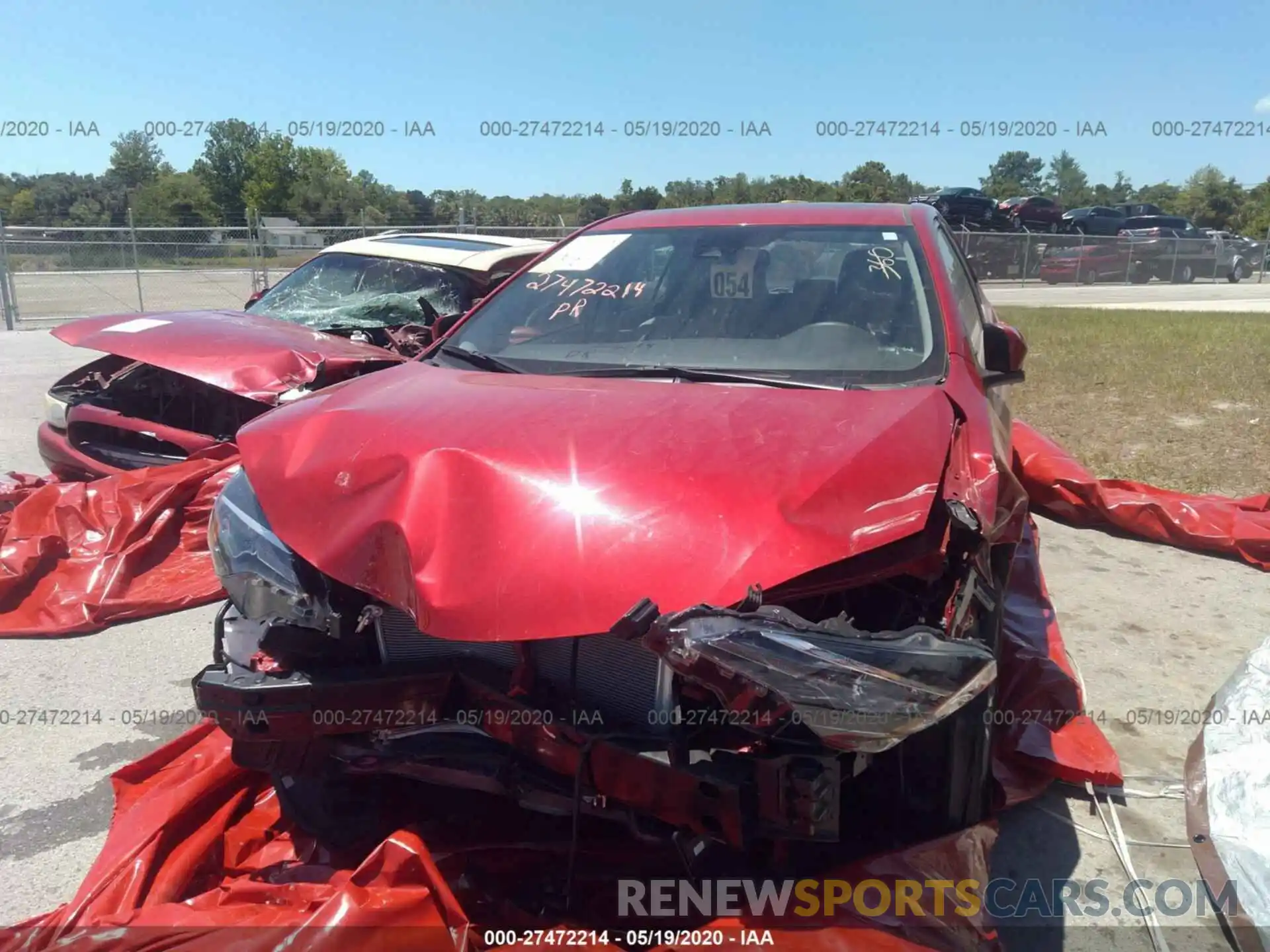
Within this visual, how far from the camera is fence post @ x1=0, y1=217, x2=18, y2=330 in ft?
51.1

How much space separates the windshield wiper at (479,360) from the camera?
312 centimetres

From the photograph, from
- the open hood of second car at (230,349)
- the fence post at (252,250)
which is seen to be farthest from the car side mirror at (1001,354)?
the fence post at (252,250)

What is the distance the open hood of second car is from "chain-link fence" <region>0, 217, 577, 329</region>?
11.9 metres

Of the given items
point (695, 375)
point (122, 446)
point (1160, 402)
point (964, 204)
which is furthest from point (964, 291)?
point (964, 204)

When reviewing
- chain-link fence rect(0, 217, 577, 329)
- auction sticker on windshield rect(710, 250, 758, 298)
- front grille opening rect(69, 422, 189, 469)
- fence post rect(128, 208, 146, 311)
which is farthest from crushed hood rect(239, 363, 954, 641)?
fence post rect(128, 208, 146, 311)

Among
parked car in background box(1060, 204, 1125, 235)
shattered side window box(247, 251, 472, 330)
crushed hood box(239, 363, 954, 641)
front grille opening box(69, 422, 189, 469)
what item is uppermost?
parked car in background box(1060, 204, 1125, 235)

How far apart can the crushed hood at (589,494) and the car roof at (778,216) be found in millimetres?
1234

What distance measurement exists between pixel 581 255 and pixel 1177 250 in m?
31.4

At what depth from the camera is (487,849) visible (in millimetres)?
2436

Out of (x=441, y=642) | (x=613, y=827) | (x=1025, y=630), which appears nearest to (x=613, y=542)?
(x=441, y=642)

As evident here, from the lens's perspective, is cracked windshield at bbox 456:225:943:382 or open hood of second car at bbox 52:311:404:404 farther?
open hood of second car at bbox 52:311:404:404

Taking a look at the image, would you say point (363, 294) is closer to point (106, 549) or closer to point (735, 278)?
point (106, 549)

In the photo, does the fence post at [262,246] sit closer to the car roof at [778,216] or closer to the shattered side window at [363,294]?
the shattered side window at [363,294]

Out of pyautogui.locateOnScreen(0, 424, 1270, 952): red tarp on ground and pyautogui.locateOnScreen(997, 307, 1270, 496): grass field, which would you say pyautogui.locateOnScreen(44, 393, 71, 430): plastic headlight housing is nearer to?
pyautogui.locateOnScreen(0, 424, 1270, 952): red tarp on ground
